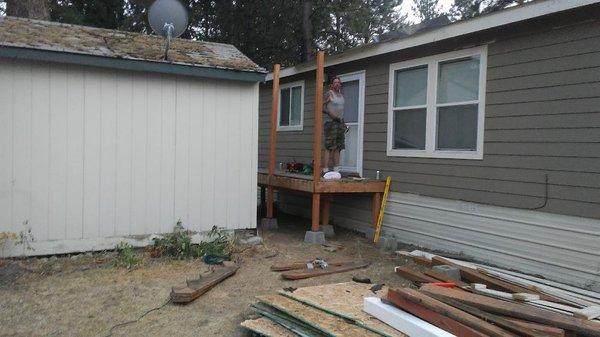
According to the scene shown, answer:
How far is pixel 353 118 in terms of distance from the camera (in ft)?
27.7

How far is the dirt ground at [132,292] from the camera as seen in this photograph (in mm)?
4098

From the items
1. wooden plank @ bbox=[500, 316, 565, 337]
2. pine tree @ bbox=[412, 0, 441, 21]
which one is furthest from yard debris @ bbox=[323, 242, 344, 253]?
pine tree @ bbox=[412, 0, 441, 21]

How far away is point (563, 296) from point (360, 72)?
4770mm

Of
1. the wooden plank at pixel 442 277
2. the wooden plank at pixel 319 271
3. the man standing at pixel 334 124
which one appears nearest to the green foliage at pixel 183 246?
the wooden plank at pixel 319 271

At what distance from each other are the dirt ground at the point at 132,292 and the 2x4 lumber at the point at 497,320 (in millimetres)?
1511

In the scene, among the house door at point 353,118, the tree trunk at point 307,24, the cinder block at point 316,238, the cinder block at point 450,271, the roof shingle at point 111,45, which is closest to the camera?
the cinder block at point 450,271

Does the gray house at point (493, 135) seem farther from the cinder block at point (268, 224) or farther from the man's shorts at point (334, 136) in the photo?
the cinder block at point (268, 224)

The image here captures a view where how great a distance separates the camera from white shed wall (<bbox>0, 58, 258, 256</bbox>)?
5.69 m

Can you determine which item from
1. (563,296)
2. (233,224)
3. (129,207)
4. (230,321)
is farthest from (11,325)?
(563,296)

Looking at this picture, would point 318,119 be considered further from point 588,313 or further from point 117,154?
point 588,313

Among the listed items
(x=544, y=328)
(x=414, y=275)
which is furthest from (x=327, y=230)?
(x=544, y=328)

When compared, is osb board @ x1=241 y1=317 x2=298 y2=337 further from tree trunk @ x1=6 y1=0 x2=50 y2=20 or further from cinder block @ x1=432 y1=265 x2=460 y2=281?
tree trunk @ x1=6 y1=0 x2=50 y2=20

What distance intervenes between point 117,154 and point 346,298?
349 cm

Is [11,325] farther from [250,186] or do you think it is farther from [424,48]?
[424,48]
